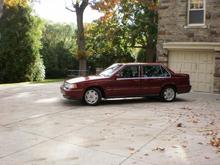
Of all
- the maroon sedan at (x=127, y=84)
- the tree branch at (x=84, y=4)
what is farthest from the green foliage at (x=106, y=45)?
the maroon sedan at (x=127, y=84)

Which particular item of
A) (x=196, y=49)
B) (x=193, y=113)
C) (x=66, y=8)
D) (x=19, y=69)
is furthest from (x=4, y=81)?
(x=193, y=113)

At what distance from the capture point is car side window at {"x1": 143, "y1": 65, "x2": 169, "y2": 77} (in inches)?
563

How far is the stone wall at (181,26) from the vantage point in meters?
17.8

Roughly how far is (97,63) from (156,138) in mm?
25383

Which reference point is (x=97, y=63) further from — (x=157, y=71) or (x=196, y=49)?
(x=157, y=71)

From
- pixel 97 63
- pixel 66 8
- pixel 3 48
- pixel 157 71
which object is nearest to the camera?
pixel 157 71

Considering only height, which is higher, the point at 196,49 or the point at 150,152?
the point at 196,49

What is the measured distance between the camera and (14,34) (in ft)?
89.7

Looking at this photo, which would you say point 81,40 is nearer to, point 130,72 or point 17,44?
point 17,44

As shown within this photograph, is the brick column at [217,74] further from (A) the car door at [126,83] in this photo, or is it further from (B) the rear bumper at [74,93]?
(B) the rear bumper at [74,93]

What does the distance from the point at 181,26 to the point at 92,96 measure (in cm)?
770

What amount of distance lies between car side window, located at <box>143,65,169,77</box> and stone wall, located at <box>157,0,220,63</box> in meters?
4.54

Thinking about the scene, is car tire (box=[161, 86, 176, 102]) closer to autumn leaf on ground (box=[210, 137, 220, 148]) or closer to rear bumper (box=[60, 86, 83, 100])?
rear bumper (box=[60, 86, 83, 100])

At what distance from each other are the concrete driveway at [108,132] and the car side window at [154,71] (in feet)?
3.73
